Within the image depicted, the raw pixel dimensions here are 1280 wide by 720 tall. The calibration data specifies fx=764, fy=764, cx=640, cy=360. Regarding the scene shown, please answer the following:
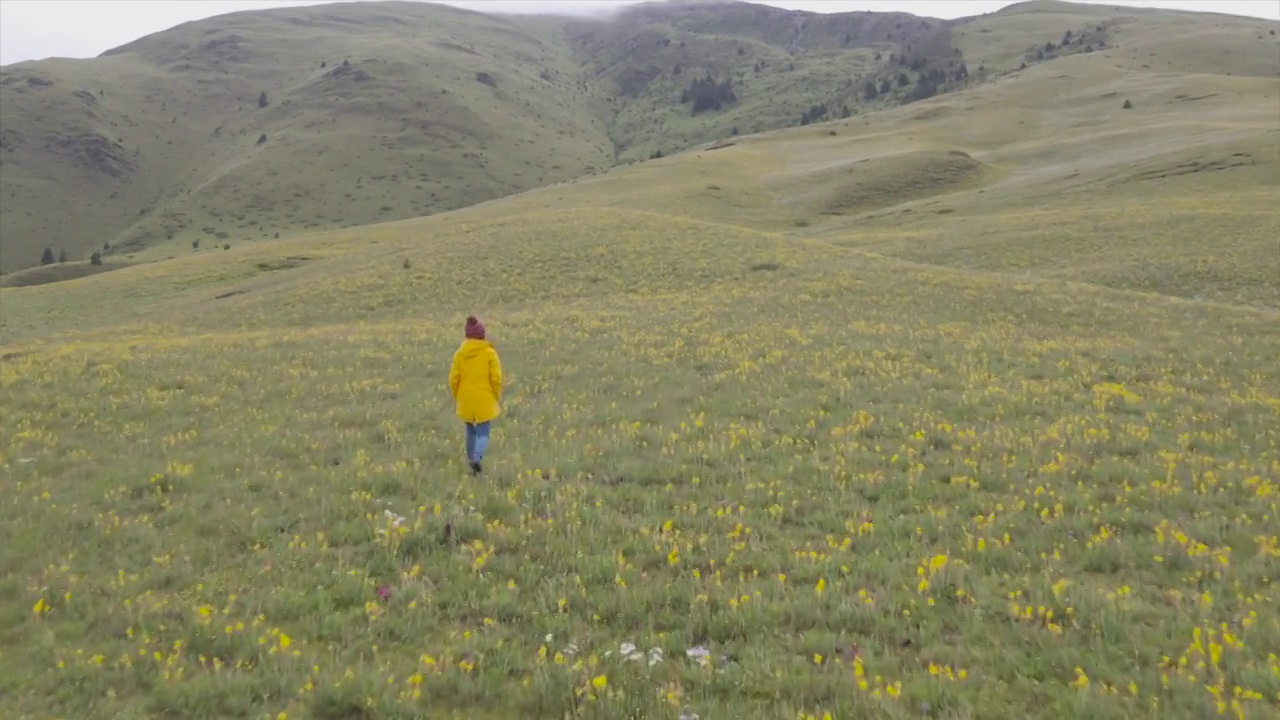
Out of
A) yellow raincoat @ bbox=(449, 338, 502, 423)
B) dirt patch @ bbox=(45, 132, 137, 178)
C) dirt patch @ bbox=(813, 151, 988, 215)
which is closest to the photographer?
yellow raincoat @ bbox=(449, 338, 502, 423)

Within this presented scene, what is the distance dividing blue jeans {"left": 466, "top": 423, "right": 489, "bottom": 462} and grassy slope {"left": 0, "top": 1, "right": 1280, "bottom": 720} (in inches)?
17.6

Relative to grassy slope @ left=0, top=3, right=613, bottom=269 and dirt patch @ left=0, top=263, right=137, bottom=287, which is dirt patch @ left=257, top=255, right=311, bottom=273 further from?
grassy slope @ left=0, top=3, right=613, bottom=269

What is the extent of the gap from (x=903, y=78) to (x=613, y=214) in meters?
162

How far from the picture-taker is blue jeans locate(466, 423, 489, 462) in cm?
1182

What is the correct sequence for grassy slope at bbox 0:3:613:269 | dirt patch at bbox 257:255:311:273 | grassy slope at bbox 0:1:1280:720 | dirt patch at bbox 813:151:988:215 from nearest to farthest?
1. grassy slope at bbox 0:1:1280:720
2. dirt patch at bbox 257:255:311:273
3. dirt patch at bbox 813:151:988:215
4. grassy slope at bbox 0:3:613:269

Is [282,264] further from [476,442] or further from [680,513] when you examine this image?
[680,513]

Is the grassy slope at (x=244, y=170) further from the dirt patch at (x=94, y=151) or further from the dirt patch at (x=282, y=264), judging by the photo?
the dirt patch at (x=282, y=264)

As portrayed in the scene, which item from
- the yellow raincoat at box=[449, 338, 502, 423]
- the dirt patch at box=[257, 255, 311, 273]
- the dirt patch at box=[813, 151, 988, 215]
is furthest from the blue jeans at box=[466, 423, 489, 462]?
the dirt patch at box=[813, 151, 988, 215]

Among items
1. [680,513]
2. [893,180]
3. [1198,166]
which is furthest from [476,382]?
Answer: [893,180]

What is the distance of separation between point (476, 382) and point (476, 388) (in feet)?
0.34

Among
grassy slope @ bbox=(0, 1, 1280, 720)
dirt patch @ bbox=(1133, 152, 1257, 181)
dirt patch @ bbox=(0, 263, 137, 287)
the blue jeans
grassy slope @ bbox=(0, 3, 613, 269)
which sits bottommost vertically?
grassy slope @ bbox=(0, 1, 1280, 720)

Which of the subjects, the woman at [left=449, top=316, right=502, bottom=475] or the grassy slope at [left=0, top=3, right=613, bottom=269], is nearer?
the woman at [left=449, top=316, right=502, bottom=475]

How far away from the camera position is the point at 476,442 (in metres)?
11.8

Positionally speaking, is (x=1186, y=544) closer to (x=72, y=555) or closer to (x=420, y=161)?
(x=72, y=555)
